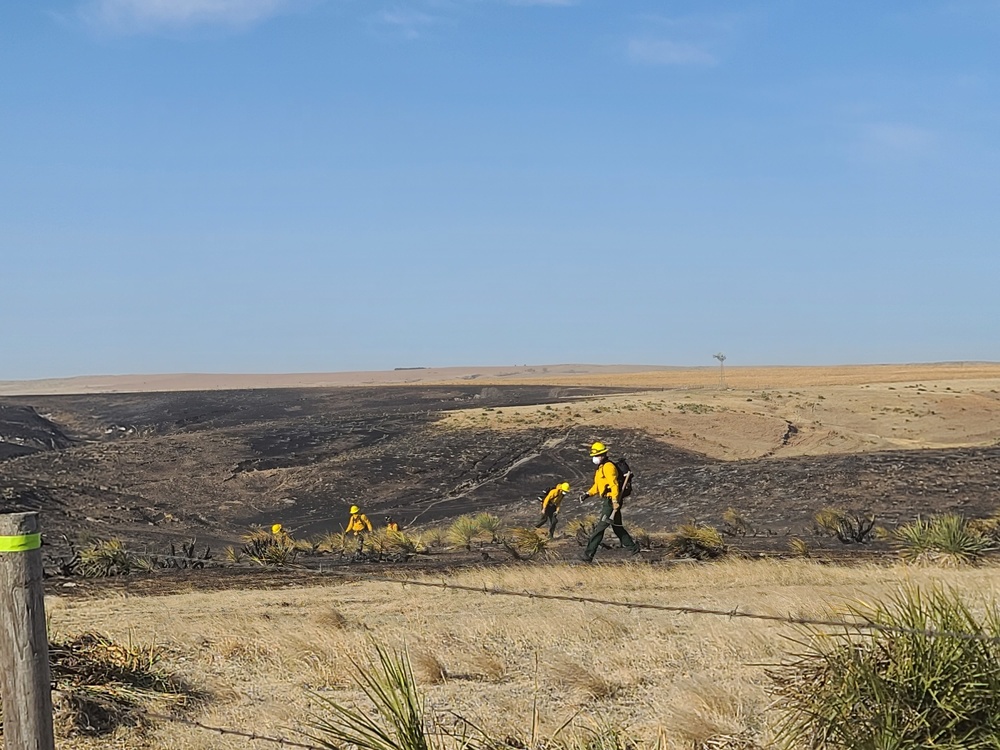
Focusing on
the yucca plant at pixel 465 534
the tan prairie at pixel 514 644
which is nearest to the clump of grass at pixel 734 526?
the yucca plant at pixel 465 534

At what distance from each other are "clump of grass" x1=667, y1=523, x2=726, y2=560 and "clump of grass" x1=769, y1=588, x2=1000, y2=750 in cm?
1218

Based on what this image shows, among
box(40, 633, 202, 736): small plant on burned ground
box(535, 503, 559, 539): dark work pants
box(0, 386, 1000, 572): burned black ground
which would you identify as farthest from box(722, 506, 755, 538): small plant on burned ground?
box(40, 633, 202, 736): small plant on burned ground

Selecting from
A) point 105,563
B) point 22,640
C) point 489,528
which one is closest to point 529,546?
point 489,528

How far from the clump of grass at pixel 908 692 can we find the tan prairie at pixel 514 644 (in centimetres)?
48

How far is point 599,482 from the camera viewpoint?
17.3 m

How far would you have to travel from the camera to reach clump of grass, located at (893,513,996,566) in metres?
15.8

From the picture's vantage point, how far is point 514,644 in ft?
31.2

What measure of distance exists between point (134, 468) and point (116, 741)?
41.1 metres

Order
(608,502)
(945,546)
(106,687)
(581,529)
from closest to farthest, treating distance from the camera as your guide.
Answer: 1. (106,687)
2. (945,546)
3. (608,502)
4. (581,529)

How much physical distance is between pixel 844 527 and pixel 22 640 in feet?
62.3

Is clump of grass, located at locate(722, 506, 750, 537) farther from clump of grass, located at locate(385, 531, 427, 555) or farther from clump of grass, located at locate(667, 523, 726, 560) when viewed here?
clump of grass, located at locate(385, 531, 427, 555)

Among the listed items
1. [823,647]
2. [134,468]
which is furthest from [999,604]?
[134,468]

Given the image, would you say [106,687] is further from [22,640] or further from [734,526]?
[734,526]

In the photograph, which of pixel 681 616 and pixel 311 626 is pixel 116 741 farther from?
pixel 681 616
